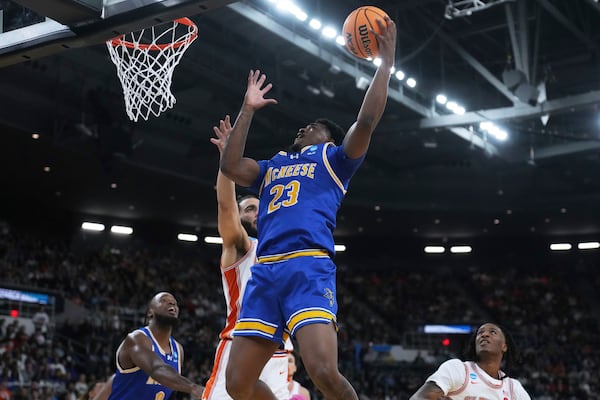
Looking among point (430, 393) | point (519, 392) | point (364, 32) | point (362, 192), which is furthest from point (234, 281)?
point (362, 192)

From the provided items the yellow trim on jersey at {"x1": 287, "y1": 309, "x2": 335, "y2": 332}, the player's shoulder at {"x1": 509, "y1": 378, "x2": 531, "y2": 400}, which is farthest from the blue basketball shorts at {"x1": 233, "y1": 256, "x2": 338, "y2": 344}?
the player's shoulder at {"x1": 509, "y1": 378, "x2": 531, "y2": 400}

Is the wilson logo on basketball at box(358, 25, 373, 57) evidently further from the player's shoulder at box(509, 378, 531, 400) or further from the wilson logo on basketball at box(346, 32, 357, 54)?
the player's shoulder at box(509, 378, 531, 400)

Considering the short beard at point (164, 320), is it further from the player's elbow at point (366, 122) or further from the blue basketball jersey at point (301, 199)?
the player's elbow at point (366, 122)

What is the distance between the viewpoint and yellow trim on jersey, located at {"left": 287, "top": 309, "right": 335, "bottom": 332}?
371 cm

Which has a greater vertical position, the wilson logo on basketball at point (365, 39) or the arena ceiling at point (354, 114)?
the arena ceiling at point (354, 114)

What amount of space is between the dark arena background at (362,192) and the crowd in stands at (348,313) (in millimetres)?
81

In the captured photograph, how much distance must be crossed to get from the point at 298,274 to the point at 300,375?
65.0 feet

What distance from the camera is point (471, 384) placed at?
5.09m

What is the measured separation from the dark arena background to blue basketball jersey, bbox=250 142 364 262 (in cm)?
1033

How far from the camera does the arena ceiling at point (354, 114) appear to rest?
670 inches

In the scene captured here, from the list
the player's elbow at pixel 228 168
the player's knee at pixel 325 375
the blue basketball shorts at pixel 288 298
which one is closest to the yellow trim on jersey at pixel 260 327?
the blue basketball shorts at pixel 288 298

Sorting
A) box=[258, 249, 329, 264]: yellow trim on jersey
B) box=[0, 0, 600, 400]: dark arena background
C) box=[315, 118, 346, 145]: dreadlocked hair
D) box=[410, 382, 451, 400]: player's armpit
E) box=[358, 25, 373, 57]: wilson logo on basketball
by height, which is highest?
box=[0, 0, 600, 400]: dark arena background

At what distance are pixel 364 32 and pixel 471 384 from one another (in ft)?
7.70

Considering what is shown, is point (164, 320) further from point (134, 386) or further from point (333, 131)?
point (333, 131)
